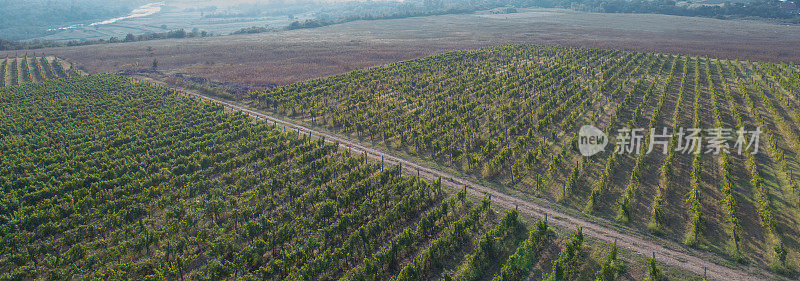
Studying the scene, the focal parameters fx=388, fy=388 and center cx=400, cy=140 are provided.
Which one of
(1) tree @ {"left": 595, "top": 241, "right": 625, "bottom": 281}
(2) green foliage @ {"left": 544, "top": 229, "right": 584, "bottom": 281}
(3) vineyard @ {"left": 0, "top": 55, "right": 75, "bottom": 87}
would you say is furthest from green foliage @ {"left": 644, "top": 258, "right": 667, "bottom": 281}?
(3) vineyard @ {"left": 0, "top": 55, "right": 75, "bottom": 87}

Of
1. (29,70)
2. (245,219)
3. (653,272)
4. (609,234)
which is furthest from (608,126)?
(29,70)

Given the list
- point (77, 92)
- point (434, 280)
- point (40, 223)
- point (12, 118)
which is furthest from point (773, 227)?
point (77, 92)

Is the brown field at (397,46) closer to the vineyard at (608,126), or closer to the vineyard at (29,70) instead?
the vineyard at (29,70)

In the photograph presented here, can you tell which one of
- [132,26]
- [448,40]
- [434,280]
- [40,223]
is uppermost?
[132,26]

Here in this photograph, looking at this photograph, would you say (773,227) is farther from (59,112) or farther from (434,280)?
(59,112)

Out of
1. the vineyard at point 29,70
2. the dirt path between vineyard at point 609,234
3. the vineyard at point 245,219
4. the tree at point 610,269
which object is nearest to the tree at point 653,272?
the vineyard at point 245,219

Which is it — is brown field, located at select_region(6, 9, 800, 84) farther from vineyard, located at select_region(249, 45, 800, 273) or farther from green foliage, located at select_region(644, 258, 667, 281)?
green foliage, located at select_region(644, 258, 667, 281)
